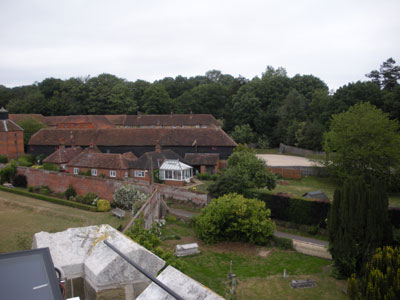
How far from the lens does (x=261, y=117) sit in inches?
2413

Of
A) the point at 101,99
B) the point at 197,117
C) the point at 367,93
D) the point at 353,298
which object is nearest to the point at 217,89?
the point at 197,117

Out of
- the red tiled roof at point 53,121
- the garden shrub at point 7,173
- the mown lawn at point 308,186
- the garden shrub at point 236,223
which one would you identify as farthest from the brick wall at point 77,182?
the red tiled roof at point 53,121

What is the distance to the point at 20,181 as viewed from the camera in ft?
115

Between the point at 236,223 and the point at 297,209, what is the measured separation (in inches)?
223

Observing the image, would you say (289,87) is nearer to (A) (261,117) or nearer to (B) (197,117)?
(A) (261,117)

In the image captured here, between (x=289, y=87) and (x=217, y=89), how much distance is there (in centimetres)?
1518

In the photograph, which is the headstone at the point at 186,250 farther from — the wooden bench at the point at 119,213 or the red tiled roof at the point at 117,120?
the red tiled roof at the point at 117,120

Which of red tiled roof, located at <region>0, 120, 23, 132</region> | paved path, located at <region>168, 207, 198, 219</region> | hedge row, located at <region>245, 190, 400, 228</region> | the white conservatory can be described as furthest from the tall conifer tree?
red tiled roof, located at <region>0, 120, 23, 132</region>

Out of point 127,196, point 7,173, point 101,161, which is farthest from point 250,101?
point 7,173

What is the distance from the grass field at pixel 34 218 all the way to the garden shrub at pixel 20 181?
4.52 metres

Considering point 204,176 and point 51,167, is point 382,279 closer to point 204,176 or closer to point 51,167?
point 204,176

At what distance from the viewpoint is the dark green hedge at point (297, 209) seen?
22516mm

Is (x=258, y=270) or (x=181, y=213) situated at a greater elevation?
(x=181, y=213)

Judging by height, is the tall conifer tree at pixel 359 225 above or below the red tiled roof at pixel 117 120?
below
